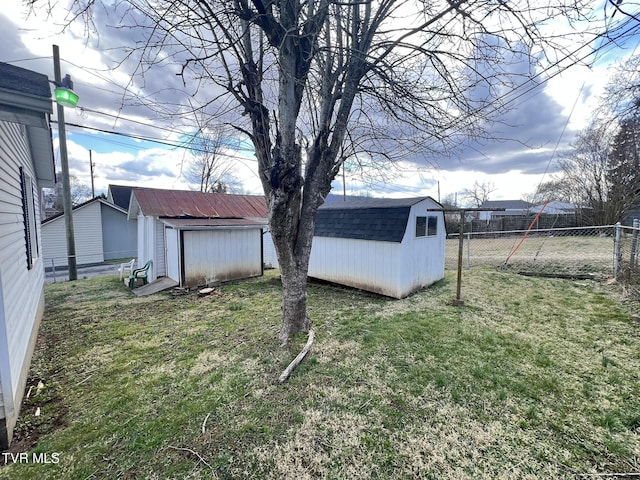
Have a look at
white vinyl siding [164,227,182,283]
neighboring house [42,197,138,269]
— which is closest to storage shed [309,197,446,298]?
white vinyl siding [164,227,182,283]

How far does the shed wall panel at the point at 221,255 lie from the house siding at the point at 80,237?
33.1 feet

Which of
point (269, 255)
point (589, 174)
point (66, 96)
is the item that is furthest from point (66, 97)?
point (589, 174)

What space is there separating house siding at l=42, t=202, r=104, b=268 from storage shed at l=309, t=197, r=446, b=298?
13.3 metres

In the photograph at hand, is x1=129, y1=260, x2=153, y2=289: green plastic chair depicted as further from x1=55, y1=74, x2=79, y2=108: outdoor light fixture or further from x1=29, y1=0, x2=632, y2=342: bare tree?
x1=29, y1=0, x2=632, y2=342: bare tree

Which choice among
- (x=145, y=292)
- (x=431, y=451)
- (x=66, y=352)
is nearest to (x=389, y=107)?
(x=431, y=451)

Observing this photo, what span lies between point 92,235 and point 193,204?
973cm

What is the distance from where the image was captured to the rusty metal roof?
314 inches

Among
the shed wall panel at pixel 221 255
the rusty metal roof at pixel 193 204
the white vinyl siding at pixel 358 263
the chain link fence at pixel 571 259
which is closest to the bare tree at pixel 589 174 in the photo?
the chain link fence at pixel 571 259

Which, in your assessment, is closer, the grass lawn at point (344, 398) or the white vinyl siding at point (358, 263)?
the grass lawn at point (344, 398)

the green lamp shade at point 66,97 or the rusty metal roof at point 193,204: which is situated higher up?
the green lamp shade at point 66,97

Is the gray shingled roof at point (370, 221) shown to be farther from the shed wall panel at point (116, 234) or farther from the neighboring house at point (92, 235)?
the shed wall panel at point (116, 234)

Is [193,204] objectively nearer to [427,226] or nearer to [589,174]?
[427,226]

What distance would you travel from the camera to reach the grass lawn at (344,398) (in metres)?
1.83

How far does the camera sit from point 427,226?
6.50 m
